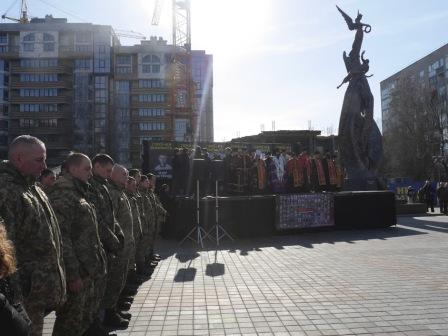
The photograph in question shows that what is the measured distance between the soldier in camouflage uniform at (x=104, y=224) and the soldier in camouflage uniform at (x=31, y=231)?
127 cm

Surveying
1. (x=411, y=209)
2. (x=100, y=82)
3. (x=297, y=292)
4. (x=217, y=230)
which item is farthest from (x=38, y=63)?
(x=297, y=292)

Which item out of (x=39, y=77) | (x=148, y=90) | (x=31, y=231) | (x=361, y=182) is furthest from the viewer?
(x=148, y=90)

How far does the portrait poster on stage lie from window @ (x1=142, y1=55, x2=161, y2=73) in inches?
3097

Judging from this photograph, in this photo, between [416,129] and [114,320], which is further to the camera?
[416,129]

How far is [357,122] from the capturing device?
23.3 m

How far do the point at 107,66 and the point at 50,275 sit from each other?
294 feet

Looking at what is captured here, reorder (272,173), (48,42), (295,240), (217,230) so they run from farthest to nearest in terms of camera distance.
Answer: (48,42) < (272,173) < (295,240) < (217,230)

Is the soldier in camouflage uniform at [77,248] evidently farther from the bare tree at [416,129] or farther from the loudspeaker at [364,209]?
the bare tree at [416,129]

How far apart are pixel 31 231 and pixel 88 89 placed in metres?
87.3

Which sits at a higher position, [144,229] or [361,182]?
[361,182]

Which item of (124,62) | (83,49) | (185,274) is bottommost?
(185,274)

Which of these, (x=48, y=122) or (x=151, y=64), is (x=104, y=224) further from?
(x=151, y=64)

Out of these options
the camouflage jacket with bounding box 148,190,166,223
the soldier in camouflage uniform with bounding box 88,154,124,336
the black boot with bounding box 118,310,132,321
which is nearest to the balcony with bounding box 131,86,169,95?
the camouflage jacket with bounding box 148,190,166,223

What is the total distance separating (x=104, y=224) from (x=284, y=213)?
10626 mm
